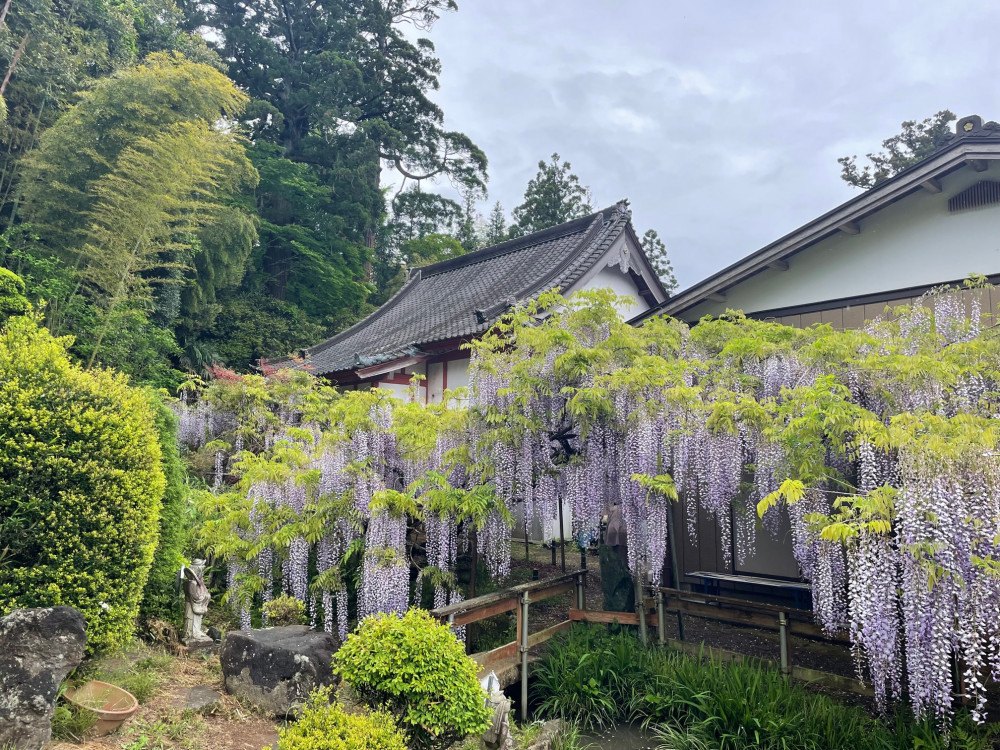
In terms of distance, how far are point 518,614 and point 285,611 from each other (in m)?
2.14

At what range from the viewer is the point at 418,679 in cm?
371

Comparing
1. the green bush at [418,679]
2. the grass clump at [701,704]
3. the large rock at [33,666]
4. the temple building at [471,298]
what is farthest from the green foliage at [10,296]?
the grass clump at [701,704]

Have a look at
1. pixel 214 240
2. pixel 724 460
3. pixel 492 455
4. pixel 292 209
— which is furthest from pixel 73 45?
pixel 724 460

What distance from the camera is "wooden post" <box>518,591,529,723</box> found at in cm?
518

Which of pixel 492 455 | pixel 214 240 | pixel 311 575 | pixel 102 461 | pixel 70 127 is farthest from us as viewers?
pixel 214 240

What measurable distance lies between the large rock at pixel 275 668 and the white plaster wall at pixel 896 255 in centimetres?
627

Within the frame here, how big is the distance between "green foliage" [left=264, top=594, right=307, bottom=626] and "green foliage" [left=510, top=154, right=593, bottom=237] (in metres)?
26.3

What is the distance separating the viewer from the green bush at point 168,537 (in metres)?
5.36

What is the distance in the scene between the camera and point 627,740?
473cm

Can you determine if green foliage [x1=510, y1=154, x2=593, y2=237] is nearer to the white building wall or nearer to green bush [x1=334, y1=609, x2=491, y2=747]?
the white building wall

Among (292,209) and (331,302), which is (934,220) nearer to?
(331,302)

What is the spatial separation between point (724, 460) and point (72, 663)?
4644mm

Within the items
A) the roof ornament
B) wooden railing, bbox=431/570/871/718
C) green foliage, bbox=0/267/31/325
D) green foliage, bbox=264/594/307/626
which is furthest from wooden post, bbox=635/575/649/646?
green foliage, bbox=0/267/31/325

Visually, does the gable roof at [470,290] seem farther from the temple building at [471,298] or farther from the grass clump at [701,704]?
the grass clump at [701,704]
